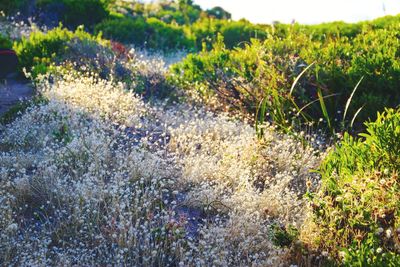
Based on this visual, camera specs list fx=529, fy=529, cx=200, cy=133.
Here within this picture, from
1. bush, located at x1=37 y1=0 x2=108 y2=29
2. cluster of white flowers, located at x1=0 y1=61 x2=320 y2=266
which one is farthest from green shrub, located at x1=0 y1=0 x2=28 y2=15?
cluster of white flowers, located at x1=0 y1=61 x2=320 y2=266

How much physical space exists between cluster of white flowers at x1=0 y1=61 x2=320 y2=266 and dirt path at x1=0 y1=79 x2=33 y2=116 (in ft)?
4.33

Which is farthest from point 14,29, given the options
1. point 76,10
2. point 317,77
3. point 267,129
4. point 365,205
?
point 365,205

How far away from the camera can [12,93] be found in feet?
30.7

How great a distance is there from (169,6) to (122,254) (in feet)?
95.0

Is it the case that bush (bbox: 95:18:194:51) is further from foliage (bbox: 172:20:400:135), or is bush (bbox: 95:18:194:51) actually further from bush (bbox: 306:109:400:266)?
bush (bbox: 306:109:400:266)

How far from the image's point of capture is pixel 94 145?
599 cm

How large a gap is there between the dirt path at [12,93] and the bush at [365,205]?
5.46 m

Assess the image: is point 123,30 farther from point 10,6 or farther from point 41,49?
point 41,49

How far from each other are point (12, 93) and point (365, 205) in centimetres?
686

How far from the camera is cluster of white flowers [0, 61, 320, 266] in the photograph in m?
4.45

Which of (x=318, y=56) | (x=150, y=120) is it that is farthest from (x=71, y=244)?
(x=318, y=56)

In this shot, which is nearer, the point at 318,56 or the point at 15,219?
the point at 15,219

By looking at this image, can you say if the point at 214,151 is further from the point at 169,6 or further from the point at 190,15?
the point at 169,6

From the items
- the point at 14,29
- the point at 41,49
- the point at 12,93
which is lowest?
the point at 12,93
